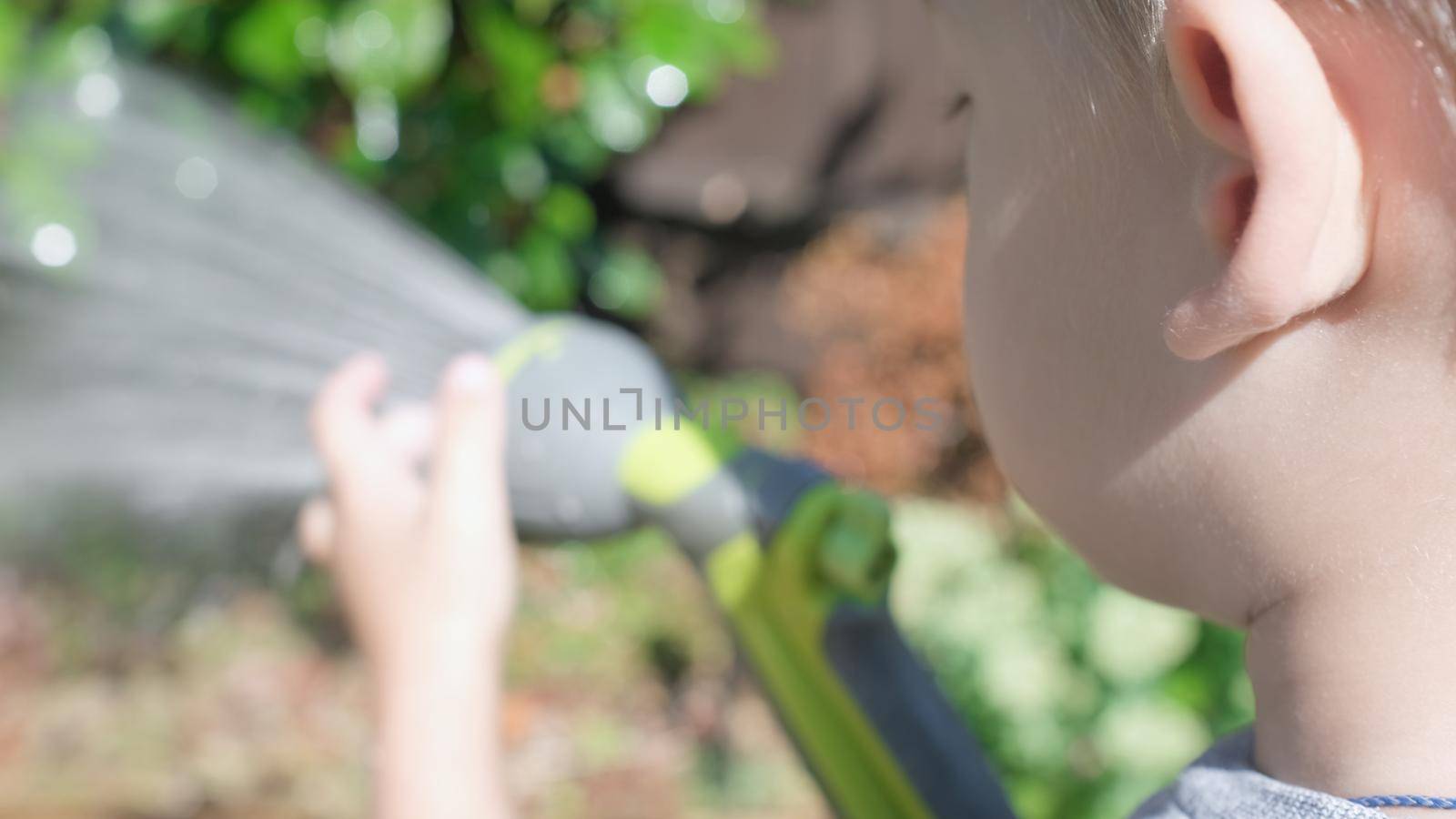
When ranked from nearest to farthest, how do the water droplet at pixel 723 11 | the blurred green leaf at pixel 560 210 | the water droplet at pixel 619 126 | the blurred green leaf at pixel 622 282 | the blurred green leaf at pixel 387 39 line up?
the blurred green leaf at pixel 387 39 → the water droplet at pixel 723 11 → the water droplet at pixel 619 126 → the blurred green leaf at pixel 560 210 → the blurred green leaf at pixel 622 282

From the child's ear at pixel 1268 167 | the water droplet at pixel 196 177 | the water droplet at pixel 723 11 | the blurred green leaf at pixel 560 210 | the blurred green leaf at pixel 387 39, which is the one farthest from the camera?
the blurred green leaf at pixel 560 210

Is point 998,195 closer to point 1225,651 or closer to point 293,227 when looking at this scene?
point 293,227

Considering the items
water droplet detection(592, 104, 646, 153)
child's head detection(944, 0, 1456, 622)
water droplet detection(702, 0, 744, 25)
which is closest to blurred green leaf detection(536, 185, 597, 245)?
water droplet detection(592, 104, 646, 153)

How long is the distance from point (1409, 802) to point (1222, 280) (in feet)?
0.60

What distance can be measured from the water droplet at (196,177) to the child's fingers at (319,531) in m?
0.50

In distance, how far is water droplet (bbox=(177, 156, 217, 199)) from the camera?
1257mm

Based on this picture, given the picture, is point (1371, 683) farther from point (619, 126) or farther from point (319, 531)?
point (619, 126)

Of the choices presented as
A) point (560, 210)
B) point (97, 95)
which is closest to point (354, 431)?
point (97, 95)

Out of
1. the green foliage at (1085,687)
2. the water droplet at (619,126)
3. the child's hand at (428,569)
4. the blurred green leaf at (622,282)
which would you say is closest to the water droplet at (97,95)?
the water droplet at (619,126)

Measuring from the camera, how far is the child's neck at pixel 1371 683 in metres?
0.41

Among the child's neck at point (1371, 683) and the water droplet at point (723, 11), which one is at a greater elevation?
the water droplet at point (723, 11)

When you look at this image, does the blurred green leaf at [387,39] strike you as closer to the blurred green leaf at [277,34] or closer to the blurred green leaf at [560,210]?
the blurred green leaf at [277,34]

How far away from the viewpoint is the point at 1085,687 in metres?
1.47

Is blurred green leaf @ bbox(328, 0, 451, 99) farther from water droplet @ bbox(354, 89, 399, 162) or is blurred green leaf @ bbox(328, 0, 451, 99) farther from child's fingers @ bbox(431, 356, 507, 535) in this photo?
child's fingers @ bbox(431, 356, 507, 535)
